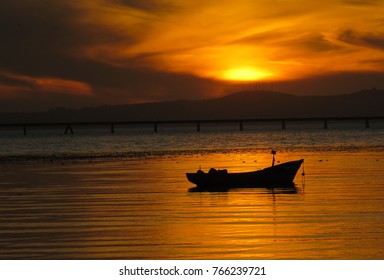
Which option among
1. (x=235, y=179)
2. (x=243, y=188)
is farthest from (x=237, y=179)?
(x=243, y=188)

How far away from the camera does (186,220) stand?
24.7 meters

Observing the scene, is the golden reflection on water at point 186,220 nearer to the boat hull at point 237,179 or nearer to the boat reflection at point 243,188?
the boat reflection at point 243,188

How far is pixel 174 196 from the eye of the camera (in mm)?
32562

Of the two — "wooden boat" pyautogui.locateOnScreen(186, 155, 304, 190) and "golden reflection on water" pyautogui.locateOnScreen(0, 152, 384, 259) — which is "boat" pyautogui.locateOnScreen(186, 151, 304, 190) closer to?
"wooden boat" pyautogui.locateOnScreen(186, 155, 304, 190)

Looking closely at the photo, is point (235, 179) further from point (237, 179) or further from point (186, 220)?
point (186, 220)

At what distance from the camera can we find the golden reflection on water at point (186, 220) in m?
19.4

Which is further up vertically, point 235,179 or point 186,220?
point 235,179

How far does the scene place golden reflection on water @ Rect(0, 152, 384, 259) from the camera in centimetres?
1938

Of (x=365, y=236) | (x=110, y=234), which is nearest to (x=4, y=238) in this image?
(x=110, y=234)

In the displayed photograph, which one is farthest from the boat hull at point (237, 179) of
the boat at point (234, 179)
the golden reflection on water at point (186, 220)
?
the golden reflection on water at point (186, 220)

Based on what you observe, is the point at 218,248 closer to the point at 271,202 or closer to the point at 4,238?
the point at 4,238

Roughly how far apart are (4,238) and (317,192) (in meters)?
15.6

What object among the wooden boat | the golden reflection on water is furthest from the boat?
the golden reflection on water
